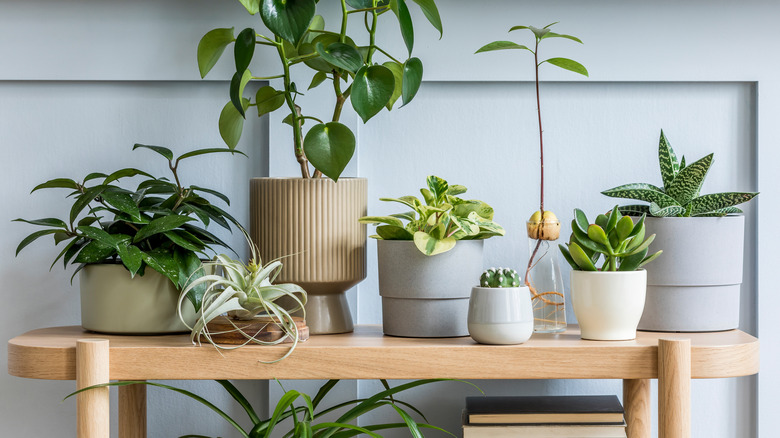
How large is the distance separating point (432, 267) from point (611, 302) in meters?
0.24

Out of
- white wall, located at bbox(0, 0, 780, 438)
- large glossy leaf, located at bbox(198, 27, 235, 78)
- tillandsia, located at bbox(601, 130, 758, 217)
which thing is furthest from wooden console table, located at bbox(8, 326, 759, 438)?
large glossy leaf, located at bbox(198, 27, 235, 78)

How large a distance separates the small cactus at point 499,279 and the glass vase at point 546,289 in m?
0.15

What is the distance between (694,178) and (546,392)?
1.47 ft

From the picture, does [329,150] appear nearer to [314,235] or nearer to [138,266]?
[314,235]

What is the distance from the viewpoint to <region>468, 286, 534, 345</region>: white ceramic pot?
33.7 inches

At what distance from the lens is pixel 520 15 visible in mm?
1183

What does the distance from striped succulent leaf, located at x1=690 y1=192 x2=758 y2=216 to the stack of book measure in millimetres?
312

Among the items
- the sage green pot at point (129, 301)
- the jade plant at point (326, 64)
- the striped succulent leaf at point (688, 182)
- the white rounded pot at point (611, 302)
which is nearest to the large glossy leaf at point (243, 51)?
the jade plant at point (326, 64)

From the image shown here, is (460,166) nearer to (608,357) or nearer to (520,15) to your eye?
(520,15)

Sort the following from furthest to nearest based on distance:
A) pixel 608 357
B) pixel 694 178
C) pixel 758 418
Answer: pixel 758 418
pixel 694 178
pixel 608 357

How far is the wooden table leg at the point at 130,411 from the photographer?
1036 millimetres

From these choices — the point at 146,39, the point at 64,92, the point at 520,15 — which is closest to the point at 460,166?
the point at 520,15

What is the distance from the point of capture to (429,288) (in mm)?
925

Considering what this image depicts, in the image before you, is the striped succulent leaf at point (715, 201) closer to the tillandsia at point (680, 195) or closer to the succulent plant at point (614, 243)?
the tillandsia at point (680, 195)
